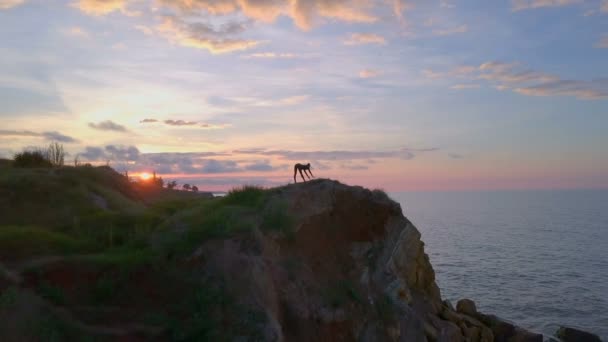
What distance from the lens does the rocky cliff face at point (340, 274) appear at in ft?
44.7

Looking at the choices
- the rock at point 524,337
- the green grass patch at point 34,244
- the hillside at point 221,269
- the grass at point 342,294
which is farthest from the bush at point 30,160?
the rock at point 524,337

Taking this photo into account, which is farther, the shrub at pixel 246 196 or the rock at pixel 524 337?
the rock at pixel 524 337

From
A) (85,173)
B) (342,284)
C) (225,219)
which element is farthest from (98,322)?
(85,173)

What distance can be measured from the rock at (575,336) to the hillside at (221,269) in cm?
404

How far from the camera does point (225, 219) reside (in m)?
15.7

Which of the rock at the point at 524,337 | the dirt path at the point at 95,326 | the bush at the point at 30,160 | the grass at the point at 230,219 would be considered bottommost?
the rock at the point at 524,337

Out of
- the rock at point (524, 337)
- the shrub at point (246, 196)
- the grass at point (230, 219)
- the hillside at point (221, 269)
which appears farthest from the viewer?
the rock at point (524, 337)

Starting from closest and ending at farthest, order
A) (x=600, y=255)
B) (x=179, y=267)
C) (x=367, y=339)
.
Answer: (x=179, y=267), (x=367, y=339), (x=600, y=255)

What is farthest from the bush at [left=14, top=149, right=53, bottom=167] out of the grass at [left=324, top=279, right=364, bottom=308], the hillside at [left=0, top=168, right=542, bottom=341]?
the grass at [left=324, top=279, right=364, bottom=308]

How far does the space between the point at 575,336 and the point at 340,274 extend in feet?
55.2

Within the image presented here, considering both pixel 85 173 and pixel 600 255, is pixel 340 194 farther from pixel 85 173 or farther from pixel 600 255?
pixel 600 255

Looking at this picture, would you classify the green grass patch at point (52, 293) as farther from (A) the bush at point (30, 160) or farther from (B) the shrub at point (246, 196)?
(A) the bush at point (30, 160)

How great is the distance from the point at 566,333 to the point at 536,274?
644 inches

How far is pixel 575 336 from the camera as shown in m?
25.5
